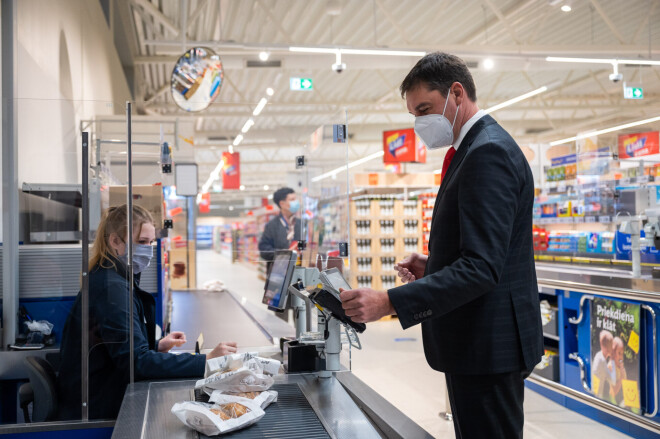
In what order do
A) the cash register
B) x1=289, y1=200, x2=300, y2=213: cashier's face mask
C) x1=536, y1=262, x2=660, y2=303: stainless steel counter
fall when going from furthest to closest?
x1=289, y1=200, x2=300, y2=213: cashier's face mask → x1=536, y1=262, x2=660, y2=303: stainless steel counter → the cash register

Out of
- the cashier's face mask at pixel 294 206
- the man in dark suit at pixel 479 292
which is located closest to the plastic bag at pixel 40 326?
the cashier's face mask at pixel 294 206

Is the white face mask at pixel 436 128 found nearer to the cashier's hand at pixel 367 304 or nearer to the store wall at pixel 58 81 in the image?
the cashier's hand at pixel 367 304

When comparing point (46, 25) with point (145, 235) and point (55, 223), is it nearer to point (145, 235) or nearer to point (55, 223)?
point (55, 223)

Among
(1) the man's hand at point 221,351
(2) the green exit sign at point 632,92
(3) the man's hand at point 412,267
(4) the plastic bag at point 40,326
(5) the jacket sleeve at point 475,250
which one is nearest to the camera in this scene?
(5) the jacket sleeve at point 475,250

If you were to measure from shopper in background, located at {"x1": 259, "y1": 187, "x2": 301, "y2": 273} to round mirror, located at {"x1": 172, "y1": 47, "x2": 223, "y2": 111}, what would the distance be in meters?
2.03

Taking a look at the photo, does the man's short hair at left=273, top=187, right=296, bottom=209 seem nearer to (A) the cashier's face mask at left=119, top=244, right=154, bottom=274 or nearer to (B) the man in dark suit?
(A) the cashier's face mask at left=119, top=244, right=154, bottom=274

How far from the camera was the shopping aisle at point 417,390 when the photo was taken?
414 centimetres

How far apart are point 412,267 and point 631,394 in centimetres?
289

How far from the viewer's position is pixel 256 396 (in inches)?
69.9

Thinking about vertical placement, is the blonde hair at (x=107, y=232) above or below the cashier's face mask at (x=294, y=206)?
below

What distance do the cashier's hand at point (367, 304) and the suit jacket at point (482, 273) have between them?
0.10 feet

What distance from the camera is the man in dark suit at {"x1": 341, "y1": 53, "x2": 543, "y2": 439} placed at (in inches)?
53.1

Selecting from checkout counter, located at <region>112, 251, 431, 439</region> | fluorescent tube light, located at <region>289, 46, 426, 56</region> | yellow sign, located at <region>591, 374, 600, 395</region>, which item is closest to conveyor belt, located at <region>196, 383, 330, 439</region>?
checkout counter, located at <region>112, 251, 431, 439</region>

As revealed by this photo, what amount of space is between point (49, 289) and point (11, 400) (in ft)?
1.90
